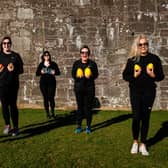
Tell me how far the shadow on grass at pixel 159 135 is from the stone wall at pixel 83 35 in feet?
8.42

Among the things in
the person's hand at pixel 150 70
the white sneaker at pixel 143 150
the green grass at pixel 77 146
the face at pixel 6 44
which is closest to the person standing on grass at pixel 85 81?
the green grass at pixel 77 146

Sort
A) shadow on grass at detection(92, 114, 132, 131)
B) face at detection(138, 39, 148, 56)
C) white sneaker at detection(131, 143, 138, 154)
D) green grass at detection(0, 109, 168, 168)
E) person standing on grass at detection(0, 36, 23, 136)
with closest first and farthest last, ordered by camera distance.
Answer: green grass at detection(0, 109, 168, 168) → face at detection(138, 39, 148, 56) → white sneaker at detection(131, 143, 138, 154) → person standing on grass at detection(0, 36, 23, 136) → shadow on grass at detection(92, 114, 132, 131)

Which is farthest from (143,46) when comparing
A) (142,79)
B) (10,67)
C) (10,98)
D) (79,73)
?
(10,98)

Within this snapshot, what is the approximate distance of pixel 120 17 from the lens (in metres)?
10.8

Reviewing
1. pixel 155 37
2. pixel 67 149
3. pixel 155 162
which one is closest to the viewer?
pixel 155 162

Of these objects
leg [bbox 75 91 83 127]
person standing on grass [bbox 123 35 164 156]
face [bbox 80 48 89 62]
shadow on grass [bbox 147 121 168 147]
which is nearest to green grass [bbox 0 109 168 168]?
shadow on grass [bbox 147 121 168 147]

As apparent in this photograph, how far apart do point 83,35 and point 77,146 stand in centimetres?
514

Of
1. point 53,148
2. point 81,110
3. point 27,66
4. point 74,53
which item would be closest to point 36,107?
point 27,66

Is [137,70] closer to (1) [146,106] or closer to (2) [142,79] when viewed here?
(2) [142,79]

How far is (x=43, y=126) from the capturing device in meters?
8.36

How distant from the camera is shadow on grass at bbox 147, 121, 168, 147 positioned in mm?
6774

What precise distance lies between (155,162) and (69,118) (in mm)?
4314

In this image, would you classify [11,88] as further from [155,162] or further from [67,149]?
[155,162]

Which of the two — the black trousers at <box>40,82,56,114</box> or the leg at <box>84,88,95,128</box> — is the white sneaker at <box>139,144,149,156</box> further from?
the black trousers at <box>40,82,56,114</box>
